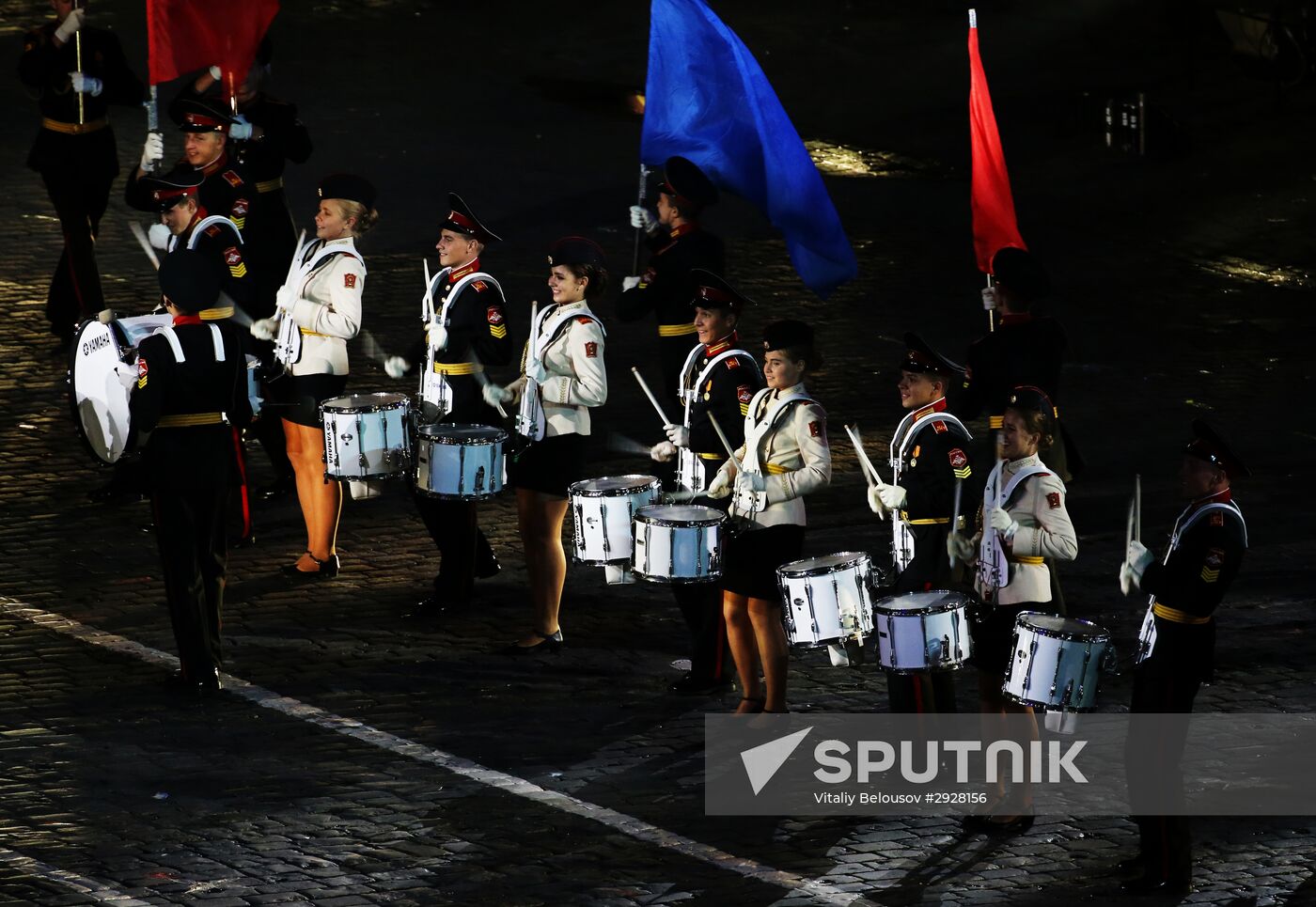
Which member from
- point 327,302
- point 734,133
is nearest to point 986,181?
point 734,133

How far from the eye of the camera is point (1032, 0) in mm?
31297

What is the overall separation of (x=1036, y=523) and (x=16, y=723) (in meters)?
5.27

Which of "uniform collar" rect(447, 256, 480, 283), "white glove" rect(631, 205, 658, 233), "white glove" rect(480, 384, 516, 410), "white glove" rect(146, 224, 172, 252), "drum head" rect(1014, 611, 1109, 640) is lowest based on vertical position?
"drum head" rect(1014, 611, 1109, 640)

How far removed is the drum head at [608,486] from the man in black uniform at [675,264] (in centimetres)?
215

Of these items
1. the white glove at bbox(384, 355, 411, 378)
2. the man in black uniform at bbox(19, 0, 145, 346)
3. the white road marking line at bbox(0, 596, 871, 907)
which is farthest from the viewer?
the man in black uniform at bbox(19, 0, 145, 346)

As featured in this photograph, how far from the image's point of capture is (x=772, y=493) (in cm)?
Result: 1159

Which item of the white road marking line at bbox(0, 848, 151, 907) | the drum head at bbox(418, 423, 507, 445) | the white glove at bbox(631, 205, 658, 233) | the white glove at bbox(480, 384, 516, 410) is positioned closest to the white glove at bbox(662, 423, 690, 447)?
the drum head at bbox(418, 423, 507, 445)

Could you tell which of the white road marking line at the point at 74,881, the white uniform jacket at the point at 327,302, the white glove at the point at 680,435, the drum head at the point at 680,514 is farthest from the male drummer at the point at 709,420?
the white road marking line at the point at 74,881

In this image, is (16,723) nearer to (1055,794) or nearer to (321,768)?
(321,768)

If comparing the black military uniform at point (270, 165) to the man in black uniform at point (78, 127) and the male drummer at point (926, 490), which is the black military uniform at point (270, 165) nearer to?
the man in black uniform at point (78, 127)

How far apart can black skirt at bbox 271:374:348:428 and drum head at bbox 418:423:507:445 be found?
121 cm

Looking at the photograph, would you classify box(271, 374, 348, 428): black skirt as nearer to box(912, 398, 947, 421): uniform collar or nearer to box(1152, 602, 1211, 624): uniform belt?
box(912, 398, 947, 421): uniform collar

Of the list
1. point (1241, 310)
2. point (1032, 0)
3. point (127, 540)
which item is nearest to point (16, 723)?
point (127, 540)

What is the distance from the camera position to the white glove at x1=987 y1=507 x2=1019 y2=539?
10.3m
